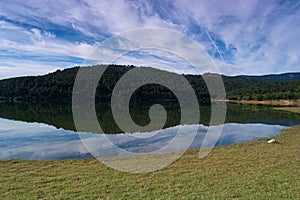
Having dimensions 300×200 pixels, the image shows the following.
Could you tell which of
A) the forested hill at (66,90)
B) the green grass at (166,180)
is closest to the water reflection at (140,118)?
the green grass at (166,180)

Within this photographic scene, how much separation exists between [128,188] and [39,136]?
62.6ft

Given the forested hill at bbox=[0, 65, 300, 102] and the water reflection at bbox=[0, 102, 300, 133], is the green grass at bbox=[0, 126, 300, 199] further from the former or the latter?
the forested hill at bbox=[0, 65, 300, 102]

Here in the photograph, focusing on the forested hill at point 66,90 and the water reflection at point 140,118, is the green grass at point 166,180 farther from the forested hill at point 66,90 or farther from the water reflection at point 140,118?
the forested hill at point 66,90

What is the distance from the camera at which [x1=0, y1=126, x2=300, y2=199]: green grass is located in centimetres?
788

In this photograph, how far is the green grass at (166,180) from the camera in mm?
7883

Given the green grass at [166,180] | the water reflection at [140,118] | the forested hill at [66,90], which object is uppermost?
the forested hill at [66,90]

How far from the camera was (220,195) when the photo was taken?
772 centimetres

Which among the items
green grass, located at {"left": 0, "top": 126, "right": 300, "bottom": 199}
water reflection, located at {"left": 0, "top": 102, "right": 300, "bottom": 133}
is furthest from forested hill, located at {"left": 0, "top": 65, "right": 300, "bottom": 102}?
green grass, located at {"left": 0, "top": 126, "right": 300, "bottom": 199}

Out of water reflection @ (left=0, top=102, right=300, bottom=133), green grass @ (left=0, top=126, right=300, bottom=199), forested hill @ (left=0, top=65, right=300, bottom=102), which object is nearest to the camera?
green grass @ (left=0, top=126, right=300, bottom=199)

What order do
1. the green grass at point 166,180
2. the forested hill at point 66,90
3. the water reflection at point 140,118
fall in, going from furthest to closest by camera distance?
the forested hill at point 66,90 < the water reflection at point 140,118 < the green grass at point 166,180

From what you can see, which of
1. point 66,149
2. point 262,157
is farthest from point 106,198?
point 66,149

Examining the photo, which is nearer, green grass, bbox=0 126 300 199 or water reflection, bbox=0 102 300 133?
green grass, bbox=0 126 300 199

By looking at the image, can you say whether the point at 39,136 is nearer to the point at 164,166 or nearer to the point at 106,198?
the point at 164,166

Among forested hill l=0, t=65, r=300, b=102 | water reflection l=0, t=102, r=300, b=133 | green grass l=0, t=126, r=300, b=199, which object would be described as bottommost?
green grass l=0, t=126, r=300, b=199
